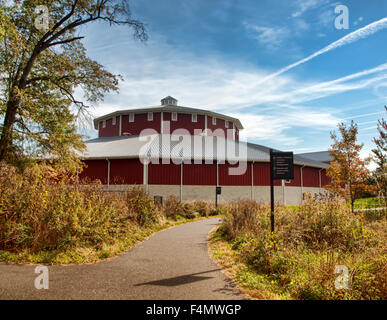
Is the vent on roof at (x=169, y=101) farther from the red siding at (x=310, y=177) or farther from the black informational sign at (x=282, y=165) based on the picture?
the black informational sign at (x=282, y=165)

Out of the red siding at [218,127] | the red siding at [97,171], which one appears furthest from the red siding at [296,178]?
the red siding at [97,171]

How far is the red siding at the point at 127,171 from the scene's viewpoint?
22.1m

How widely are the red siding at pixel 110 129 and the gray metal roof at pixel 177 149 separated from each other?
3069 millimetres

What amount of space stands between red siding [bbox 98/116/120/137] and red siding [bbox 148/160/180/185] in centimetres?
1086

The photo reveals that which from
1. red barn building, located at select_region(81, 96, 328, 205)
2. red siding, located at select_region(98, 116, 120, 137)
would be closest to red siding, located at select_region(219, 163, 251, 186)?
red barn building, located at select_region(81, 96, 328, 205)

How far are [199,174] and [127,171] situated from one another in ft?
19.8

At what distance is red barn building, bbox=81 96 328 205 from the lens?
2223 centimetres

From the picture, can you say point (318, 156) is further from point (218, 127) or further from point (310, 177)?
point (218, 127)

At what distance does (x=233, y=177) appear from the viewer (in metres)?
23.5

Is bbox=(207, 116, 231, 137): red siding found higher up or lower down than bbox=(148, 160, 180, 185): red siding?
higher up

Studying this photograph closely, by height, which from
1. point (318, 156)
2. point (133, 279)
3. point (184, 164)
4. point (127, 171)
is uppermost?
point (318, 156)

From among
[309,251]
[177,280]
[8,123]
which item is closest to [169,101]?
[8,123]

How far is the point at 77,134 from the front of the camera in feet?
49.2

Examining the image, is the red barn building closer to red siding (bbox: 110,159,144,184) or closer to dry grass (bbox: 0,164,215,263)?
red siding (bbox: 110,159,144,184)
